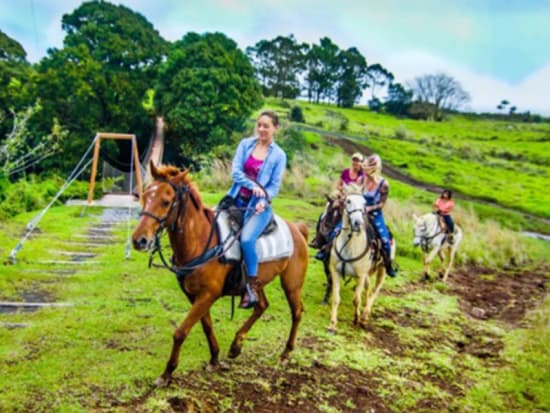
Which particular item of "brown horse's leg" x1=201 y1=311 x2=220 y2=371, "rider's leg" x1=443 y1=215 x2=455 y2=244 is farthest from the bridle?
"rider's leg" x1=443 y1=215 x2=455 y2=244

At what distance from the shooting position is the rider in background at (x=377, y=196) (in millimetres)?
7484

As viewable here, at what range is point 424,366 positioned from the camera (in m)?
6.09

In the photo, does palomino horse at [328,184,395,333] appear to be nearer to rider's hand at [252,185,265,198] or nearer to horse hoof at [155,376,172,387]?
rider's hand at [252,185,265,198]

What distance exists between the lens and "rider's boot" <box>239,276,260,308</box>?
480 centimetres

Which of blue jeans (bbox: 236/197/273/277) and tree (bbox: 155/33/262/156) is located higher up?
tree (bbox: 155/33/262/156)

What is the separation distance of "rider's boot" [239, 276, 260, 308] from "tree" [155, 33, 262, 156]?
62.4ft

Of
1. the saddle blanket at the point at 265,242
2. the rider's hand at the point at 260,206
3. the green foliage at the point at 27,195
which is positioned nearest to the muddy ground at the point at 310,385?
the saddle blanket at the point at 265,242

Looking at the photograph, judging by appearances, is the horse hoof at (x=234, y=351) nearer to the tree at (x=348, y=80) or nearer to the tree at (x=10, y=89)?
the tree at (x=10, y=89)

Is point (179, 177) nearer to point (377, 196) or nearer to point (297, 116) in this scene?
point (377, 196)

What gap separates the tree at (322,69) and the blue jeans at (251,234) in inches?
2833

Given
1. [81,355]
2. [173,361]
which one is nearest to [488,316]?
[173,361]

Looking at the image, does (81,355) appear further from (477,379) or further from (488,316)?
(488,316)

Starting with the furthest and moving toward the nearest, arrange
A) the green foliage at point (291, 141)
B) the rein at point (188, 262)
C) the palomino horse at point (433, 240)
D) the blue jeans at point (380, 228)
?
the green foliage at point (291, 141) → the palomino horse at point (433, 240) → the blue jeans at point (380, 228) → the rein at point (188, 262)

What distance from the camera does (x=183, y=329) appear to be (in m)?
4.38
